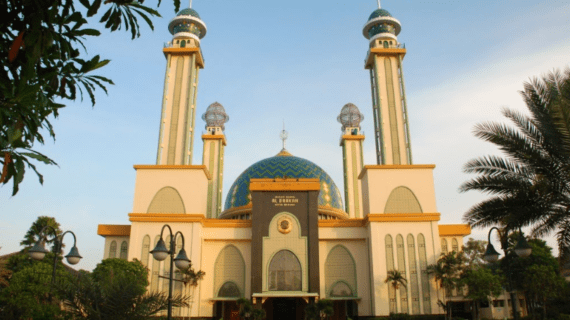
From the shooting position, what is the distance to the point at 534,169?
42.8 feet

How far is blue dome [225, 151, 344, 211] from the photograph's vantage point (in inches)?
1312

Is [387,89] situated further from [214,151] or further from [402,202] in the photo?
[214,151]

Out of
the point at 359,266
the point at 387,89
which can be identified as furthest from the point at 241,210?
the point at 387,89

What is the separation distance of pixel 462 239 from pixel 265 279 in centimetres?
1209

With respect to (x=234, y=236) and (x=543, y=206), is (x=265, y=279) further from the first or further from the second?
(x=543, y=206)

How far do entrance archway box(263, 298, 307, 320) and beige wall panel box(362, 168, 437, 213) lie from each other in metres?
7.11

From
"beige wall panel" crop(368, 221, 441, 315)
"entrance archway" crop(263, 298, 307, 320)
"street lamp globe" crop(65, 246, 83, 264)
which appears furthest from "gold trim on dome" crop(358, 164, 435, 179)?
"street lamp globe" crop(65, 246, 83, 264)

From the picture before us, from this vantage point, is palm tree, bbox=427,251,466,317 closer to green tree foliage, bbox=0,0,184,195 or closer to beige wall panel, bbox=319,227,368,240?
beige wall panel, bbox=319,227,368,240

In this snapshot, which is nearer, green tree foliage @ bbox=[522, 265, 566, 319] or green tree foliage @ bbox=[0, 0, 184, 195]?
green tree foliage @ bbox=[0, 0, 184, 195]

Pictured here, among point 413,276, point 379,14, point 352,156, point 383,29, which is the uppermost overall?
point 379,14

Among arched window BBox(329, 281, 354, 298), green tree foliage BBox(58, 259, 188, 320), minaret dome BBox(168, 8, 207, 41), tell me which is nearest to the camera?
green tree foliage BBox(58, 259, 188, 320)

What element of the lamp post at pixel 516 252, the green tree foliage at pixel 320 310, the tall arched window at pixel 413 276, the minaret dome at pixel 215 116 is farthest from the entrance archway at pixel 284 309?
the lamp post at pixel 516 252

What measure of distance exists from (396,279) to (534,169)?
13.2 metres

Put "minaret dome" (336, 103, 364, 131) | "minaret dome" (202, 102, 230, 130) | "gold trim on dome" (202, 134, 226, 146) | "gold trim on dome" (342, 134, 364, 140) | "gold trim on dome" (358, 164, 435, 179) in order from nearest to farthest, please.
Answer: "gold trim on dome" (358, 164, 435, 179), "gold trim on dome" (342, 134, 364, 140), "gold trim on dome" (202, 134, 226, 146), "minaret dome" (336, 103, 364, 131), "minaret dome" (202, 102, 230, 130)
